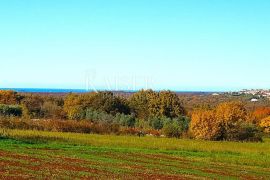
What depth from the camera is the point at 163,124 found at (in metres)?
62.7

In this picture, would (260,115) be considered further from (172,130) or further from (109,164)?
(109,164)

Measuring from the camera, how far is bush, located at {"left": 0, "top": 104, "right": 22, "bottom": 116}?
62675 mm

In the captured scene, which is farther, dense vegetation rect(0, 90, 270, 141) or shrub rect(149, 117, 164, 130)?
shrub rect(149, 117, 164, 130)

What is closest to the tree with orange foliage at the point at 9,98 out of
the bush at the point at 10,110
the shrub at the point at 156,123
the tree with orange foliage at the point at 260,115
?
the bush at the point at 10,110

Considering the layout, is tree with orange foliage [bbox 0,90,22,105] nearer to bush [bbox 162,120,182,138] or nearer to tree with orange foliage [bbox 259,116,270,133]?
bush [bbox 162,120,182,138]

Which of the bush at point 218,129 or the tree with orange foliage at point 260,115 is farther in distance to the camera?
the tree with orange foliage at point 260,115

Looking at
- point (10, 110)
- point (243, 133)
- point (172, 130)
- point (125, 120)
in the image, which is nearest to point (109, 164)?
point (172, 130)

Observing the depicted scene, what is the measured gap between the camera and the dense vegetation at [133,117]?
54.1 meters

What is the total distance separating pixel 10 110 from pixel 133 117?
16.1 meters

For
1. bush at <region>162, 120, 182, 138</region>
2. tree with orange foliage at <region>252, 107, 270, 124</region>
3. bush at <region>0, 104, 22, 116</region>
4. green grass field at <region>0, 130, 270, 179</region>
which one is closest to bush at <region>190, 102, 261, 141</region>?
bush at <region>162, 120, 182, 138</region>

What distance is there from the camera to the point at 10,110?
66.0 meters

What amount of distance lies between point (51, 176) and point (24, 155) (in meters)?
7.40

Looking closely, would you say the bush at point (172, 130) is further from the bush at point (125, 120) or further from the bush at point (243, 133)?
the bush at point (125, 120)

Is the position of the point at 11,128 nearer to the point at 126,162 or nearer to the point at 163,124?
the point at 163,124
